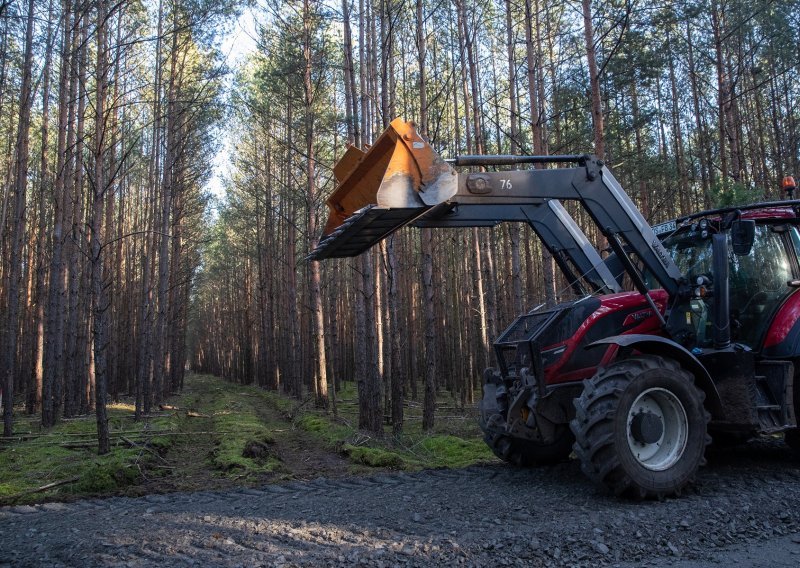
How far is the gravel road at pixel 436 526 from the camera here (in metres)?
3.54

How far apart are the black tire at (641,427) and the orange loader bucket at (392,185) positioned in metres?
2.05

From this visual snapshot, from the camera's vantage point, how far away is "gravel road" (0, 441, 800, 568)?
139 inches

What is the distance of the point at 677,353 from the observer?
16.7 feet

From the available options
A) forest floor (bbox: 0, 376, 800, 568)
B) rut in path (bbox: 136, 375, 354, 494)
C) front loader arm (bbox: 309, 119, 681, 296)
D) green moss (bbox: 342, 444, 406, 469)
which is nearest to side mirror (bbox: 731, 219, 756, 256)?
front loader arm (bbox: 309, 119, 681, 296)

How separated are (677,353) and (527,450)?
1.97 m

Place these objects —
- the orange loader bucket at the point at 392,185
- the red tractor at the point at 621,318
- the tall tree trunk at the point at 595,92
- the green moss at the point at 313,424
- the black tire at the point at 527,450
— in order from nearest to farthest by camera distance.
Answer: the orange loader bucket at the point at 392,185
the red tractor at the point at 621,318
the black tire at the point at 527,450
the tall tree trunk at the point at 595,92
the green moss at the point at 313,424

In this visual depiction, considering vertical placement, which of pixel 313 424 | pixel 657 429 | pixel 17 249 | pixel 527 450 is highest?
pixel 17 249

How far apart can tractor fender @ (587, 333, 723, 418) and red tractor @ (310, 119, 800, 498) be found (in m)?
0.01

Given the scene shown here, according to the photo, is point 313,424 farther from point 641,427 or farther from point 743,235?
point 743,235

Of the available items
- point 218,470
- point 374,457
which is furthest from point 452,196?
point 218,470

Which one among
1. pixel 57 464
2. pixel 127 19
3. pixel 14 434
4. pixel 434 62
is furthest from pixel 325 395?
pixel 127 19

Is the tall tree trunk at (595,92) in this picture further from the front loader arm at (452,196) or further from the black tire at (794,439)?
the black tire at (794,439)

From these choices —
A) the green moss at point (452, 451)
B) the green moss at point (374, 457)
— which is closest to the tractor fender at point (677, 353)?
the green moss at point (452, 451)

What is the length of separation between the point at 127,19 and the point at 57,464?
13.4m
